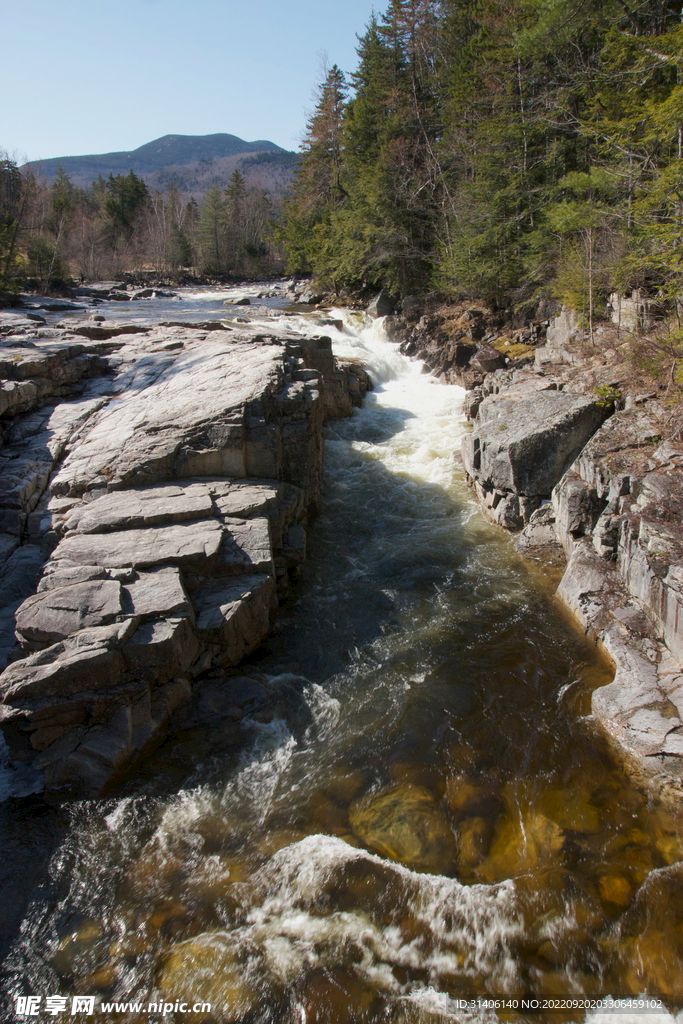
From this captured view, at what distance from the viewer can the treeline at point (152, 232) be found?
40.8 meters

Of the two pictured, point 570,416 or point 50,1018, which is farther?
point 570,416

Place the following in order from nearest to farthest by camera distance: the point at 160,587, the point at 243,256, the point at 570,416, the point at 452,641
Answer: the point at 160,587 → the point at 452,641 → the point at 570,416 → the point at 243,256

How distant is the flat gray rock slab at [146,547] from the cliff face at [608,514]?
4864mm

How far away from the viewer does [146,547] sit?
6492 millimetres

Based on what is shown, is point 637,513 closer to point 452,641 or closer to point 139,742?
point 452,641

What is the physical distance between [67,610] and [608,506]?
710 centimetres

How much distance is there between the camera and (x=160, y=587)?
5.94m

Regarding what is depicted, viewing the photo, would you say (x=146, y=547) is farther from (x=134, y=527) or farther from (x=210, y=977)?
(x=210, y=977)

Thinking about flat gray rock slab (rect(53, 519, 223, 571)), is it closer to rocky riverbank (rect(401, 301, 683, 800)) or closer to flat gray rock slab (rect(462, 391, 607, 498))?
rocky riverbank (rect(401, 301, 683, 800))

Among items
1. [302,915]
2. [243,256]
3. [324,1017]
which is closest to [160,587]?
[302,915]

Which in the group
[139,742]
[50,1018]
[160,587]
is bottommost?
[50,1018]

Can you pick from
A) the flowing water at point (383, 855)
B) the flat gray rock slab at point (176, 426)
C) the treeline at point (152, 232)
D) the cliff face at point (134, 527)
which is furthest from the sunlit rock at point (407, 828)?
the treeline at point (152, 232)

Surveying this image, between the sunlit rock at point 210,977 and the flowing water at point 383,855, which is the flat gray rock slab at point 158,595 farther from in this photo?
the sunlit rock at point 210,977

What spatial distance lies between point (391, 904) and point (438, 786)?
1127 millimetres
